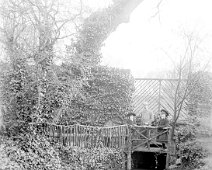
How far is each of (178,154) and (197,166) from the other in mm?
1919

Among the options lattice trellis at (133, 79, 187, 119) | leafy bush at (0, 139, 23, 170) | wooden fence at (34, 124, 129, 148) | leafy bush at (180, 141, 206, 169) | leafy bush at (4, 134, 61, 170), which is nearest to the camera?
leafy bush at (0, 139, 23, 170)

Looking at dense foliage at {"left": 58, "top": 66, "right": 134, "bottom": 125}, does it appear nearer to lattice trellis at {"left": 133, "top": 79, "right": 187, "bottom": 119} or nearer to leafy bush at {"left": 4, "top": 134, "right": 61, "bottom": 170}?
lattice trellis at {"left": 133, "top": 79, "right": 187, "bottom": 119}

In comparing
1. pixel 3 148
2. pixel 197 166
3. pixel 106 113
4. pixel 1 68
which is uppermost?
pixel 1 68

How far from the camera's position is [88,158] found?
10062mm

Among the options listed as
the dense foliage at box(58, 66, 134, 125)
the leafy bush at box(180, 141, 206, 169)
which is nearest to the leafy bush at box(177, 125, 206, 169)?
the leafy bush at box(180, 141, 206, 169)

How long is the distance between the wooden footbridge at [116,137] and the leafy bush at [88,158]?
0.21 m

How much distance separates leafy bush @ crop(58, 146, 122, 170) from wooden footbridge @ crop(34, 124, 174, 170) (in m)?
0.21

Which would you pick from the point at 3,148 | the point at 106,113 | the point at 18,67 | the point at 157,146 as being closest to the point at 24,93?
the point at 18,67

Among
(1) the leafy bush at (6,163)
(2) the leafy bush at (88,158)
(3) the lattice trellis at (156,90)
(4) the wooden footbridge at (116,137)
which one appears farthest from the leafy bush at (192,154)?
(1) the leafy bush at (6,163)

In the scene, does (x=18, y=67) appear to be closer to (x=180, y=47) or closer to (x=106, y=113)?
(x=106, y=113)

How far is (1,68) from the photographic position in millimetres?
9008

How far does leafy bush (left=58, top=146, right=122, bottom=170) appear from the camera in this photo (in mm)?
9812

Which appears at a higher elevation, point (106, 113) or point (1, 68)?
point (1, 68)

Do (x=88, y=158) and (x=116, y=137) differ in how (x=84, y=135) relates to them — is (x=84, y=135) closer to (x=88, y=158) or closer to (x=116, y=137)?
(x=88, y=158)
